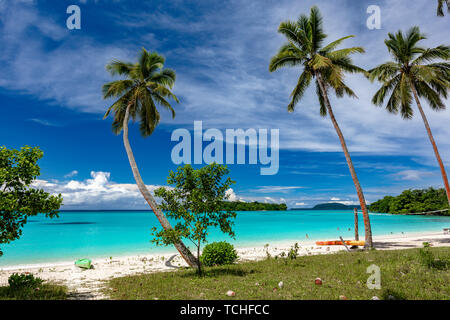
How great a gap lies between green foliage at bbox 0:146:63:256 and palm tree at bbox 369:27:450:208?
2173cm

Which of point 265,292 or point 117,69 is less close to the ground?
point 117,69

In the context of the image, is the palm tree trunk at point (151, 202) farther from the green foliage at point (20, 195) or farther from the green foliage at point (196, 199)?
the green foliage at point (20, 195)

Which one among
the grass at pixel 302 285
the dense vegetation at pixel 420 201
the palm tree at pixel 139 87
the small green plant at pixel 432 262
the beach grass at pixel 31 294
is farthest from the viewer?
the dense vegetation at pixel 420 201

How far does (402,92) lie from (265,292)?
19.5 metres

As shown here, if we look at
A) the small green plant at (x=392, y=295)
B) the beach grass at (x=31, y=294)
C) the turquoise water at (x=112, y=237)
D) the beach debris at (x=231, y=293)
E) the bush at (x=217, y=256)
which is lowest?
the turquoise water at (x=112, y=237)

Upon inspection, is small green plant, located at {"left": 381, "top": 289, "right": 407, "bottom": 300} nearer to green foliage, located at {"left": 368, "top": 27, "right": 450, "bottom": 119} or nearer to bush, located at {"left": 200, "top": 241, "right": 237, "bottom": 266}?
bush, located at {"left": 200, "top": 241, "right": 237, "bottom": 266}

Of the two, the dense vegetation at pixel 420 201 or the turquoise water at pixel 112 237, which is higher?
the dense vegetation at pixel 420 201

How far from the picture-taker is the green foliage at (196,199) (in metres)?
9.30

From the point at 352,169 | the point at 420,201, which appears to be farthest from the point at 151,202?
the point at 420,201

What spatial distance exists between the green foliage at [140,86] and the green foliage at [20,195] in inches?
374

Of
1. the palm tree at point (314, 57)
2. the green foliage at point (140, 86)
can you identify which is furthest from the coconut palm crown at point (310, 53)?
the green foliage at point (140, 86)

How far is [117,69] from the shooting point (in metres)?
16.1
